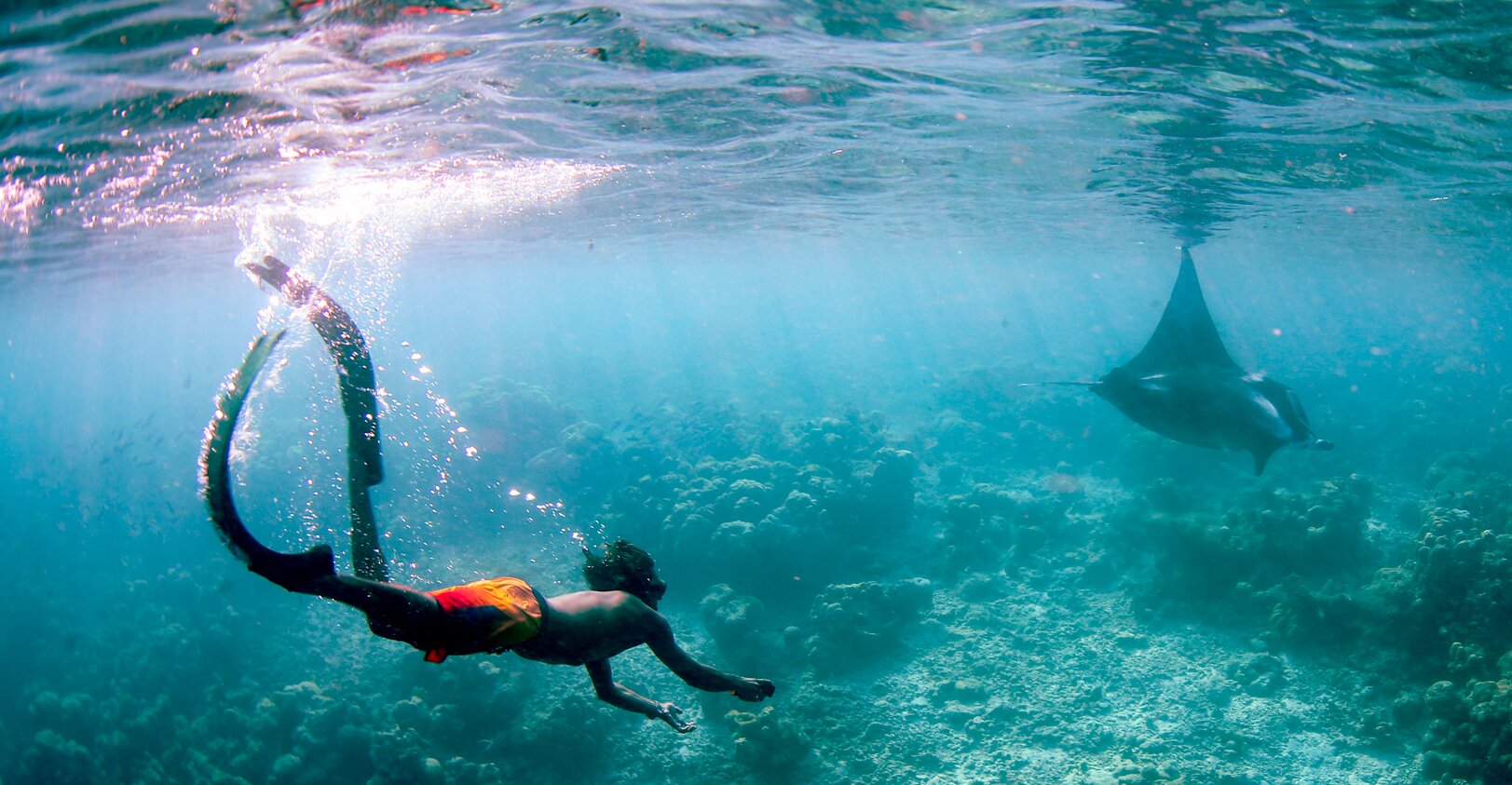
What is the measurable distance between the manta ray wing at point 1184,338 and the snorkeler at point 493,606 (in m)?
9.61

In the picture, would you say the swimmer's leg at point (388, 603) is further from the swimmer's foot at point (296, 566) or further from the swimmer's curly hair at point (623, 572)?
the swimmer's curly hair at point (623, 572)

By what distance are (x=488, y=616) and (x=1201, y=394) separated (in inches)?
374

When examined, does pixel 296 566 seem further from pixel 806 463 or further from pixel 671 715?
pixel 806 463

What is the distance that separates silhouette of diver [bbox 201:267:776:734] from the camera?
309cm

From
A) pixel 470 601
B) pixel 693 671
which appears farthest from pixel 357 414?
pixel 693 671

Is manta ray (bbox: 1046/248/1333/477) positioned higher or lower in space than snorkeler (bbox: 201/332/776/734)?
lower

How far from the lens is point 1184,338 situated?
11.1m

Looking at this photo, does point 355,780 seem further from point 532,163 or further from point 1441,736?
point 1441,736

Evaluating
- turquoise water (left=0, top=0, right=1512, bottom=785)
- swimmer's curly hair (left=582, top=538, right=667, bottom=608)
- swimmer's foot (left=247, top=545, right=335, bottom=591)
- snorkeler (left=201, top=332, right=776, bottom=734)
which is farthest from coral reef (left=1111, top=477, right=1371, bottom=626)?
swimmer's foot (left=247, top=545, right=335, bottom=591)

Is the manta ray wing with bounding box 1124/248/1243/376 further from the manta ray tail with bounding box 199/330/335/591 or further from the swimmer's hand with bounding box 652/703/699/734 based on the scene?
the manta ray tail with bounding box 199/330/335/591

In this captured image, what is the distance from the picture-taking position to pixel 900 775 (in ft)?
28.0

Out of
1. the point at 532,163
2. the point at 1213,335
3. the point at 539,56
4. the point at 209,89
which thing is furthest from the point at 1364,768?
the point at 532,163

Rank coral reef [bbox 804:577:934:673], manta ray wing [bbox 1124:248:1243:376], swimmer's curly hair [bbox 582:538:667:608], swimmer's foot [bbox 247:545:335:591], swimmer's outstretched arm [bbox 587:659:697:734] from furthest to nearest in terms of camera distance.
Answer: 1. manta ray wing [bbox 1124:248:1243:376]
2. coral reef [bbox 804:577:934:673]
3. swimmer's outstretched arm [bbox 587:659:697:734]
4. swimmer's curly hair [bbox 582:538:667:608]
5. swimmer's foot [bbox 247:545:335:591]

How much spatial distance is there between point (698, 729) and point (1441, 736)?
9013 millimetres
